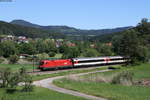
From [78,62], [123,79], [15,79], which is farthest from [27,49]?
[15,79]

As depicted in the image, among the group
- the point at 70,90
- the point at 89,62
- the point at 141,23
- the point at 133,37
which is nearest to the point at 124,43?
the point at 133,37

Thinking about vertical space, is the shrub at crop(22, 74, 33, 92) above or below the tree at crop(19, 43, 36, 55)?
below

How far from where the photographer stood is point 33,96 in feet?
93.3

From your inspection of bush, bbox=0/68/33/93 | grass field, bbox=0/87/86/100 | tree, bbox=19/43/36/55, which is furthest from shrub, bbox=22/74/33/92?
tree, bbox=19/43/36/55

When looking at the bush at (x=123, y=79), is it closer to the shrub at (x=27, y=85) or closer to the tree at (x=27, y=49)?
the shrub at (x=27, y=85)

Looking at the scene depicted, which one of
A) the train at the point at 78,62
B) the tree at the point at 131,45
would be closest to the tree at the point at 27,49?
the train at the point at 78,62

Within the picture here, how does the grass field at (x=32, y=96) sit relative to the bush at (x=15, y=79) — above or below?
below

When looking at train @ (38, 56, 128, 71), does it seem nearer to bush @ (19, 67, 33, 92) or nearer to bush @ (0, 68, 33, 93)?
bush @ (0, 68, 33, 93)

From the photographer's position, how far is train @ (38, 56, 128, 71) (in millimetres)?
64656

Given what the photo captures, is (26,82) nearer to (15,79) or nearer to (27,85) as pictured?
(27,85)

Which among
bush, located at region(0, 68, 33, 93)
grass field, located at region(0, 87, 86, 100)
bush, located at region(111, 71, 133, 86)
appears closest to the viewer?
grass field, located at region(0, 87, 86, 100)

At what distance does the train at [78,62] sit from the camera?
6466 centimetres

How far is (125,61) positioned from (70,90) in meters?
56.7

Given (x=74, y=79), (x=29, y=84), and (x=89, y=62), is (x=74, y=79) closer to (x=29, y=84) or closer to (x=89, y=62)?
(x=29, y=84)
